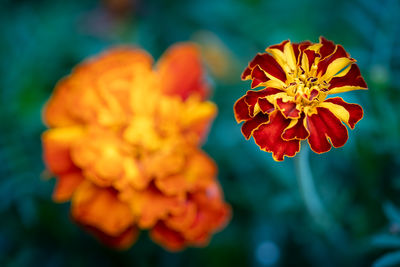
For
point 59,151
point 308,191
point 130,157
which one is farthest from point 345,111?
point 59,151

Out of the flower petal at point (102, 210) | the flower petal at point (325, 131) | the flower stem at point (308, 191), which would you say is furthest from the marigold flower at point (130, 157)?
the flower petal at point (325, 131)

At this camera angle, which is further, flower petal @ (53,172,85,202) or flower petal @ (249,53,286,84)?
flower petal @ (53,172,85,202)

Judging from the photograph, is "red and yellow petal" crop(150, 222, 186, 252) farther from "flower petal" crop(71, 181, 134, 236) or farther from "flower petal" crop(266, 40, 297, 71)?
"flower petal" crop(266, 40, 297, 71)

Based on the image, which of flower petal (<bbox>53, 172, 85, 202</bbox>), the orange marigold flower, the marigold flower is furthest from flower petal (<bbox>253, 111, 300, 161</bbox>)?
flower petal (<bbox>53, 172, 85, 202</bbox>)

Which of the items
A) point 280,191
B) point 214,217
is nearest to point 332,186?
point 280,191

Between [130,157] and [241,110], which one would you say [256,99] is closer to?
[241,110]

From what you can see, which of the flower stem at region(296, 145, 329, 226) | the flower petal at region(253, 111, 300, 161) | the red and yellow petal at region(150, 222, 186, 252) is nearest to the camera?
the flower petal at region(253, 111, 300, 161)

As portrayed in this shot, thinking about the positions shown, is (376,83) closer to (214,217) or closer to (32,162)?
(214,217)
